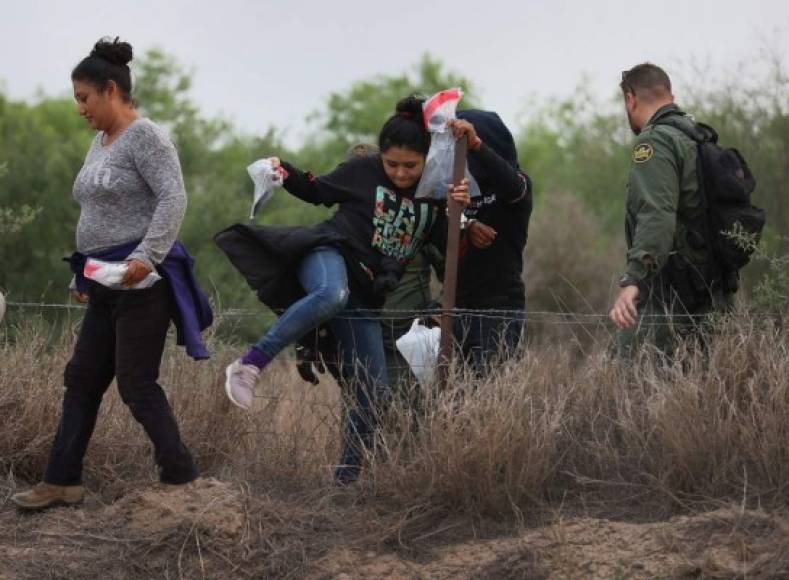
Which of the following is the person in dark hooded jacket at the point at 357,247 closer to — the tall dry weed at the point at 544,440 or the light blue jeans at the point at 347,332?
the light blue jeans at the point at 347,332

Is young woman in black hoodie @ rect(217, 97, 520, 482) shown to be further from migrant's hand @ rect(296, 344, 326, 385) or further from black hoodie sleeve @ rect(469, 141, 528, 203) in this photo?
migrant's hand @ rect(296, 344, 326, 385)

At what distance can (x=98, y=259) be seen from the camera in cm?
589

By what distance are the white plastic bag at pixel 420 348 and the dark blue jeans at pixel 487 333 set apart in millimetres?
116

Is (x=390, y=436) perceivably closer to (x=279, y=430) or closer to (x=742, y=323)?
(x=279, y=430)

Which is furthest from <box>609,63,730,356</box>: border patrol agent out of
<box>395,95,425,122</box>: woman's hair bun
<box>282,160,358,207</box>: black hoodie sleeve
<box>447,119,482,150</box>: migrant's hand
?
<box>282,160,358,207</box>: black hoodie sleeve

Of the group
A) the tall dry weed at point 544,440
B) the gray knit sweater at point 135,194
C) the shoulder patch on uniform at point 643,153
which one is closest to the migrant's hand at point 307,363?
the tall dry weed at point 544,440

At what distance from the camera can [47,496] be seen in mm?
6168

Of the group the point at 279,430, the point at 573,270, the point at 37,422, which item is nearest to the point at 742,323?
the point at 279,430

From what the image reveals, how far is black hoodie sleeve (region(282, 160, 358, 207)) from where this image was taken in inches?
255

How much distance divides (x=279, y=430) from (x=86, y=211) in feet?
4.92

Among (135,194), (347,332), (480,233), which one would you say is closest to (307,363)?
(347,332)

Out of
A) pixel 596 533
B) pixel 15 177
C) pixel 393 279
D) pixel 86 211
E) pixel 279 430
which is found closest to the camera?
pixel 596 533

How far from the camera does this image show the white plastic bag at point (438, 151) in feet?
20.9

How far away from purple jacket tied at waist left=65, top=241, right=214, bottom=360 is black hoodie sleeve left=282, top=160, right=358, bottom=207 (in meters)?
0.65
